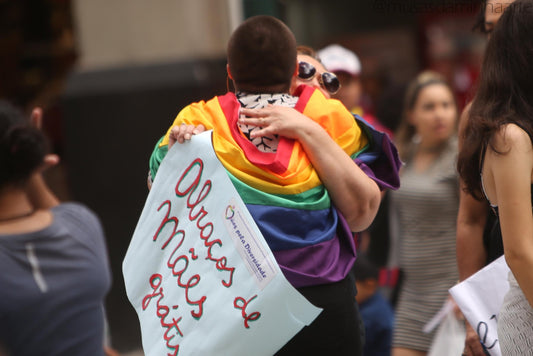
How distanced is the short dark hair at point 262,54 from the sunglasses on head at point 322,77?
0.32m

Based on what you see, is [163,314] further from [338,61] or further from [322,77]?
[338,61]

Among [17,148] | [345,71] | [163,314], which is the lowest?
[345,71]

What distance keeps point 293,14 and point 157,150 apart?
28.8ft

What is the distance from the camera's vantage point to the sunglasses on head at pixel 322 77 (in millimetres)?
2875

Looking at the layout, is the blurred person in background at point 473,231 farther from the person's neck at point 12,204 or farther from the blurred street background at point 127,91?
the blurred street background at point 127,91

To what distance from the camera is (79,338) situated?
3.01m

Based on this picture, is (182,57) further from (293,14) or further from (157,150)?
(293,14)

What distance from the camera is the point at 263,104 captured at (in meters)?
2.52

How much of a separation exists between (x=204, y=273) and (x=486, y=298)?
3.15 ft

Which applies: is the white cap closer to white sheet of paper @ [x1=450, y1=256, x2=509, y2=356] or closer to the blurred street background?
the blurred street background

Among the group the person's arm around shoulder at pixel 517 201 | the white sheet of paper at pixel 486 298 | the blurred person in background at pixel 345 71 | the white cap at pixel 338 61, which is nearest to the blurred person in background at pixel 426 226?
the blurred person in background at pixel 345 71

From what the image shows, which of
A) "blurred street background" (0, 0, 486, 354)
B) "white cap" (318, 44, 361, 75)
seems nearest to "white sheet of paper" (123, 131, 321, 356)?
"white cap" (318, 44, 361, 75)

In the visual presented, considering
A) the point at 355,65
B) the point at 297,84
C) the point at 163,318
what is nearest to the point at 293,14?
the point at 355,65

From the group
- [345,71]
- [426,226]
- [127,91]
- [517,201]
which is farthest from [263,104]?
[127,91]
